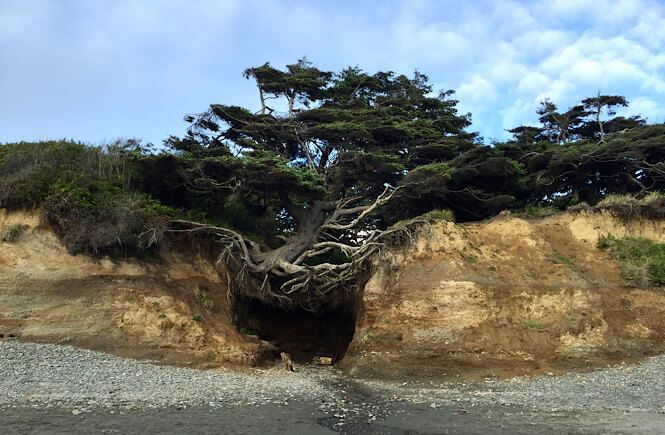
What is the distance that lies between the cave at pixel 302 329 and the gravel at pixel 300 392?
255 inches

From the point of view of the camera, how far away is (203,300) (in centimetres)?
1964

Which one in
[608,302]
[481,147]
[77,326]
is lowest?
[77,326]

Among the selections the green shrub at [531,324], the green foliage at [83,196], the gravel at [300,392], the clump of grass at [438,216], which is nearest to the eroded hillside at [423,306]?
the green shrub at [531,324]

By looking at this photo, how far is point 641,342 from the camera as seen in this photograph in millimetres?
16656

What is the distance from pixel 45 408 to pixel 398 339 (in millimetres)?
11589

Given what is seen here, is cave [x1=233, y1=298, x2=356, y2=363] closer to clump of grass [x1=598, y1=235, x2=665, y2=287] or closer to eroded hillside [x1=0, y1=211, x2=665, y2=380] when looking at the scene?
eroded hillside [x1=0, y1=211, x2=665, y2=380]

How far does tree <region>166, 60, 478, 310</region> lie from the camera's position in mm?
19969

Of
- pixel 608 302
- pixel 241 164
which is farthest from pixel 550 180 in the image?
pixel 241 164

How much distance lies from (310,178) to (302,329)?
9113mm

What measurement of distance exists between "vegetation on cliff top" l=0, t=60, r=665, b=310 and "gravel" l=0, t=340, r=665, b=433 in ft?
16.5

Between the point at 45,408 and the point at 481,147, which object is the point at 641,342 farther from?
the point at 45,408

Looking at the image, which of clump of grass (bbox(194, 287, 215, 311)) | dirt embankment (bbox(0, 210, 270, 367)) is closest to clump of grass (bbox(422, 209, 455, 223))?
dirt embankment (bbox(0, 210, 270, 367))

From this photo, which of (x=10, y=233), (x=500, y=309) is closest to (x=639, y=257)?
(x=500, y=309)

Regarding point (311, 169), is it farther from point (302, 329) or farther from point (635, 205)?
point (635, 205)
